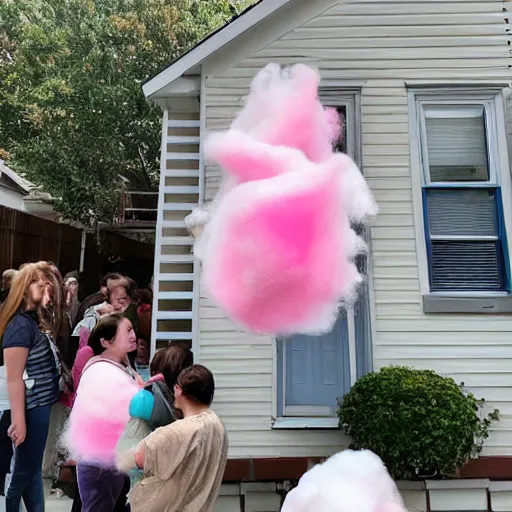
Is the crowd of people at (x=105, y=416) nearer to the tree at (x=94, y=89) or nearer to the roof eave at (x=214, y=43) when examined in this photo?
the roof eave at (x=214, y=43)

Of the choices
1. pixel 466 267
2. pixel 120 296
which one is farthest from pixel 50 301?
pixel 466 267

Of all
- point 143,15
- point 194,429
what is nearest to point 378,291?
point 194,429

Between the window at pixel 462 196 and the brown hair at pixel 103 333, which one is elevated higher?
the window at pixel 462 196

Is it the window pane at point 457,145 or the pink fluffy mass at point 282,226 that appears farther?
the window pane at point 457,145

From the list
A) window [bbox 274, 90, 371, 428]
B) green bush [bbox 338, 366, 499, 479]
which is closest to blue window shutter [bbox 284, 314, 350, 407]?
window [bbox 274, 90, 371, 428]

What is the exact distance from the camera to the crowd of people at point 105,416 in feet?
8.06

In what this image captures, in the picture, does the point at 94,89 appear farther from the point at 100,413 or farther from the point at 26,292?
the point at 100,413

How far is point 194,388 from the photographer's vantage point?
262 centimetres

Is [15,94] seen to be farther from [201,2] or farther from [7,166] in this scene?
[201,2]

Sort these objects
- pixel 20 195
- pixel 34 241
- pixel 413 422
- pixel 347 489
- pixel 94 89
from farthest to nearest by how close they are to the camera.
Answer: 1. pixel 20 195
2. pixel 94 89
3. pixel 34 241
4. pixel 413 422
5. pixel 347 489

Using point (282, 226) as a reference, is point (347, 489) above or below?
below

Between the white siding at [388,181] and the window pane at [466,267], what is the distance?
220 millimetres

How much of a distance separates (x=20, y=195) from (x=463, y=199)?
14.6 m

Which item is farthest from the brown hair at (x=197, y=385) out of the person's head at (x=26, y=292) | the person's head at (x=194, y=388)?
the person's head at (x=26, y=292)
